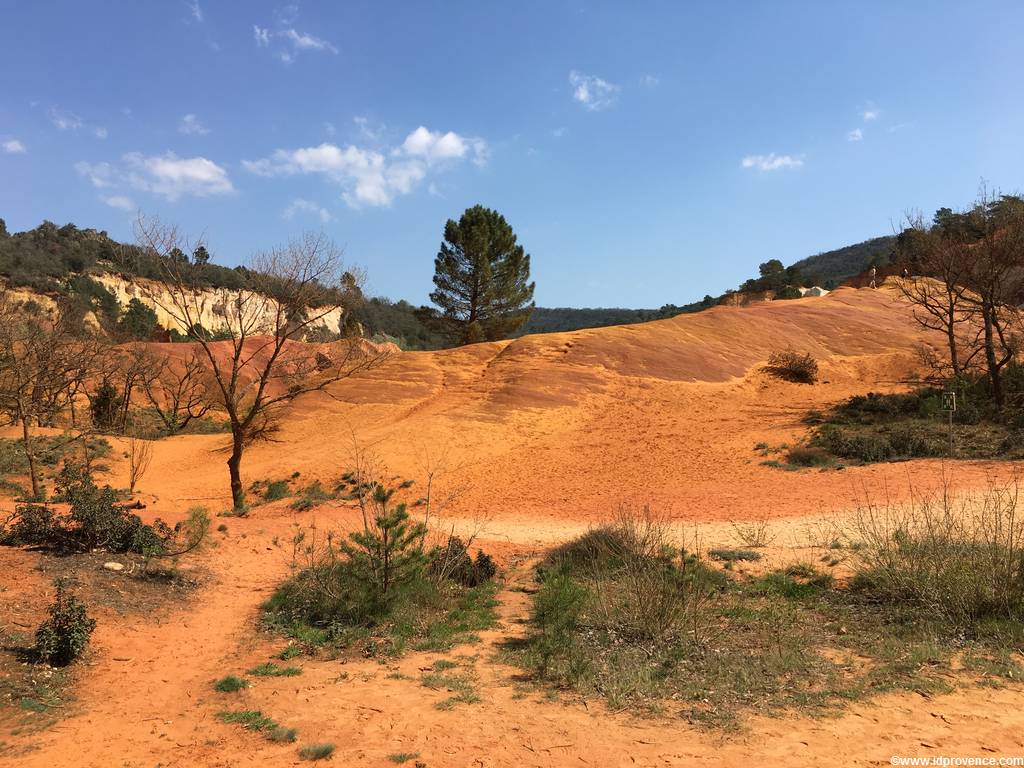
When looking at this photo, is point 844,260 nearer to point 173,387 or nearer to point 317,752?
point 173,387

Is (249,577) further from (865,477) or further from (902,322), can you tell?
(902,322)

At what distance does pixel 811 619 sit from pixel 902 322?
3617 centimetres

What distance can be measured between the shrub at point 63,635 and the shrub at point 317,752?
2827 mm

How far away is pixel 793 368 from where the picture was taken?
90.8 feet

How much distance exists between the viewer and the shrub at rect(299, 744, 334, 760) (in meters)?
4.29

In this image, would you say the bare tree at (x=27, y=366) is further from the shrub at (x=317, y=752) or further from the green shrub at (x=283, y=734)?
the shrub at (x=317, y=752)

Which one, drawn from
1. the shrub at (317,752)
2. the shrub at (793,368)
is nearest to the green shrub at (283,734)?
the shrub at (317,752)

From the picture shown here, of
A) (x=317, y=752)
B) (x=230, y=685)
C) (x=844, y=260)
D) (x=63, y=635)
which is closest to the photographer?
(x=317, y=752)

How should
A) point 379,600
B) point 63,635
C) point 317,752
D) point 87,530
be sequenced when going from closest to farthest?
point 317,752
point 63,635
point 379,600
point 87,530

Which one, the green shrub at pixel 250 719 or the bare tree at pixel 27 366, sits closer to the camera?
the green shrub at pixel 250 719

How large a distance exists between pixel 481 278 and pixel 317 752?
3959 centimetres

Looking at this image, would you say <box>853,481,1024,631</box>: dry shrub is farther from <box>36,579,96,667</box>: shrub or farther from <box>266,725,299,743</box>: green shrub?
<box>36,579,96,667</box>: shrub

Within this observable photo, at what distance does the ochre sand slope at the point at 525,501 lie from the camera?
4285mm

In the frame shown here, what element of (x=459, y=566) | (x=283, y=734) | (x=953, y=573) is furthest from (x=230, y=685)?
(x=953, y=573)
